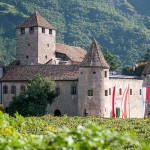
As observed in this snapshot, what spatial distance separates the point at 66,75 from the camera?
6588cm

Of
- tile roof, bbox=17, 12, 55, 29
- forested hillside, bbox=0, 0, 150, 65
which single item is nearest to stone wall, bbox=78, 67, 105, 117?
tile roof, bbox=17, 12, 55, 29

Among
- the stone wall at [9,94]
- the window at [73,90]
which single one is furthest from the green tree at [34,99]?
the stone wall at [9,94]

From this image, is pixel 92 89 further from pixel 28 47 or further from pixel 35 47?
pixel 28 47

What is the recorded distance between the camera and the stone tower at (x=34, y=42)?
7462cm

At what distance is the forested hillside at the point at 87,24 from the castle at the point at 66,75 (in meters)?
70.0

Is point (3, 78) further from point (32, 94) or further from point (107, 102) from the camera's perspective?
point (107, 102)

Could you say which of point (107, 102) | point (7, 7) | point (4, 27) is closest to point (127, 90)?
point (107, 102)

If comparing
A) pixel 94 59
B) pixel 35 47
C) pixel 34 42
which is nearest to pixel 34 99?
pixel 94 59

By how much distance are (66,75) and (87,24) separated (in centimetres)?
11124

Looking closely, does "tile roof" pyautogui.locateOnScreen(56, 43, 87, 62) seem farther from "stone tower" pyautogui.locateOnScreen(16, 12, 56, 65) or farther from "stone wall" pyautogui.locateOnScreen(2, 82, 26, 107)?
"stone wall" pyautogui.locateOnScreen(2, 82, 26, 107)

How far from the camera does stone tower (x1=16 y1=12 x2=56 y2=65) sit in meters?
74.6

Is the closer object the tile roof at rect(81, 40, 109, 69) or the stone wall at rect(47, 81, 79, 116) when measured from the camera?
the tile roof at rect(81, 40, 109, 69)

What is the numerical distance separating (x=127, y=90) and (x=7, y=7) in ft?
304

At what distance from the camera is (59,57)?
252ft
